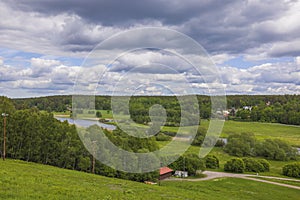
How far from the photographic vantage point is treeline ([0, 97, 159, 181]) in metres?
45.6

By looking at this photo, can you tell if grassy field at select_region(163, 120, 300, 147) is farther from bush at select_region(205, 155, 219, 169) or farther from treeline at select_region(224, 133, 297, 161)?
bush at select_region(205, 155, 219, 169)

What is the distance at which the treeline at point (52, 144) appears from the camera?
45.6 meters

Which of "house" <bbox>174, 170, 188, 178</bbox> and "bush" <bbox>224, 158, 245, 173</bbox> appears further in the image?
"bush" <bbox>224, 158, 245, 173</bbox>

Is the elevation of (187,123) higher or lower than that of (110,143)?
higher

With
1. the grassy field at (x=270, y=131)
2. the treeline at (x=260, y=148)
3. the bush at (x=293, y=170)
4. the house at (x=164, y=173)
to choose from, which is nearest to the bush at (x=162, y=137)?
the house at (x=164, y=173)

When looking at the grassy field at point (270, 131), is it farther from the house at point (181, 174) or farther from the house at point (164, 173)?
the house at point (164, 173)

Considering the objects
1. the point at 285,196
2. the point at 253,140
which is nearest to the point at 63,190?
the point at 285,196

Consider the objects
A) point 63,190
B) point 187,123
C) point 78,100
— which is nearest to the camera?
point 63,190

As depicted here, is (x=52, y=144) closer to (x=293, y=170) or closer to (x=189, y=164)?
(x=189, y=164)

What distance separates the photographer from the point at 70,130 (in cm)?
4822

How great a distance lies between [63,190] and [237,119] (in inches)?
6401

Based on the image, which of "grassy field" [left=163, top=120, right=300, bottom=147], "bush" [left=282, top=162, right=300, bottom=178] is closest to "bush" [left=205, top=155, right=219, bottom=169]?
"bush" [left=282, top=162, right=300, bottom=178]

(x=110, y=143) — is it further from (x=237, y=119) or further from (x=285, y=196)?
(x=237, y=119)

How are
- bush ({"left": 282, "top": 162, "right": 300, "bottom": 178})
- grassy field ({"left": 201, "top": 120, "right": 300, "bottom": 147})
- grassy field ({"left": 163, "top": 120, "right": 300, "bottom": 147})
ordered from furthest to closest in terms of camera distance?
grassy field ({"left": 201, "top": 120, "right": 300, "bottom": 147})
grassy field ({"left": 163, "top": 120, "right": 300, "bottom": 147})
bush ({"left": 282, "top": 162, "right": 300, "bottom": 178})
